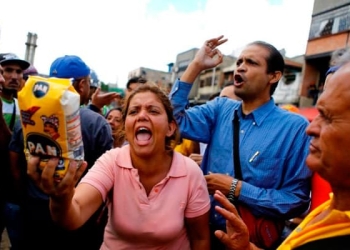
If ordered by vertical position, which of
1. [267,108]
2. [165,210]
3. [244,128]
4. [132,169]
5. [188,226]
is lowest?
[188,226]

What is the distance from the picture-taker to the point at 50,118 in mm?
1039

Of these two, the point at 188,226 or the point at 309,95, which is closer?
the point at 188,226

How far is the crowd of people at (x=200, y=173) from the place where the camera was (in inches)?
46.8

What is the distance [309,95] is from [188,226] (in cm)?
2474

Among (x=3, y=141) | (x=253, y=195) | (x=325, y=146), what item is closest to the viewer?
(x=325, y=146)

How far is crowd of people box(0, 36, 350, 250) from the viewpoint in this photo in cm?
119

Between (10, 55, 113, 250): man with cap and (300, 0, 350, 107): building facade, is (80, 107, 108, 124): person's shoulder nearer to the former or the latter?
(10, 55, 113, 250): man with cap

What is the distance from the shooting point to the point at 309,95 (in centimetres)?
2423

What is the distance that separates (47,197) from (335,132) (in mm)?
1979

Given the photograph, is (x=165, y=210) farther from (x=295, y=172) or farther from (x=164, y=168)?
(x=295, y=172)

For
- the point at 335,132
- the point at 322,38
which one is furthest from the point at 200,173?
the point at 322,38

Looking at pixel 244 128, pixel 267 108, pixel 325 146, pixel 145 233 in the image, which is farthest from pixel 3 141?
pixel 325 146

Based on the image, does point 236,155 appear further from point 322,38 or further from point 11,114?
point 322,38

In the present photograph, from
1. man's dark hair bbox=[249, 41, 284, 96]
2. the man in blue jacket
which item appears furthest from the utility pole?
man's dark hair bbox=[249, 41, 284, 96]
